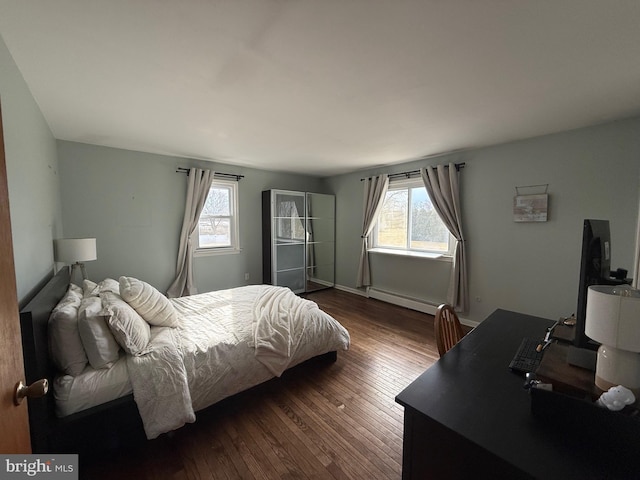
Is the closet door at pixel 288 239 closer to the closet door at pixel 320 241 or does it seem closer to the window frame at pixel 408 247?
the closet door at pixel 320 241

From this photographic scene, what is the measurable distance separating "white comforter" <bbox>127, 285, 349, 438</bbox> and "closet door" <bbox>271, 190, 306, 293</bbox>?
5.96ft

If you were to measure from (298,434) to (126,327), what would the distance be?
1.31 m

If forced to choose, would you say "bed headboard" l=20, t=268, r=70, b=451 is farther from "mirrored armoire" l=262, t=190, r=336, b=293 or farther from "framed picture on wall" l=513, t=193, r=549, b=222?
"framed picture on wall" l=513, t=193, r=549, b=222

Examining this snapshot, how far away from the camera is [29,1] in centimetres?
112

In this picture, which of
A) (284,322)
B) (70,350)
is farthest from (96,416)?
(284,322)

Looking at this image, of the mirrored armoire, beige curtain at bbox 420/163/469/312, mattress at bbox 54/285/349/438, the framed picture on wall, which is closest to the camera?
mattress at bbox 54/285/349/438

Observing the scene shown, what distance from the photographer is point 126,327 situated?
162 cm

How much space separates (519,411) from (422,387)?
321mm

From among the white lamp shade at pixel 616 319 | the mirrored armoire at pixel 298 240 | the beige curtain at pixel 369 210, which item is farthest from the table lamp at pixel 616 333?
the mirrored armoire at pixel 298 240

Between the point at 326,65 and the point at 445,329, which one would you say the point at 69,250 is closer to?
the point at 326,65

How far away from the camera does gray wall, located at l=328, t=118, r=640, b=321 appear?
244 centimetres

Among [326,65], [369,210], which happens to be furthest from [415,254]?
[326,65]

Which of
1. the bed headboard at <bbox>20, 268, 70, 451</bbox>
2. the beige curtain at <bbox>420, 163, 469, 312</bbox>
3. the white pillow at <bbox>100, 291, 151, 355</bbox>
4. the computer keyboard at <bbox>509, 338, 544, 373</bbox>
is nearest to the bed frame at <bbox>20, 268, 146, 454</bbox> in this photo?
the bed headboard at <bbox>20, 268, 70, 451</bbox>

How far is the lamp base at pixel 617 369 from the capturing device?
2.73 ft
